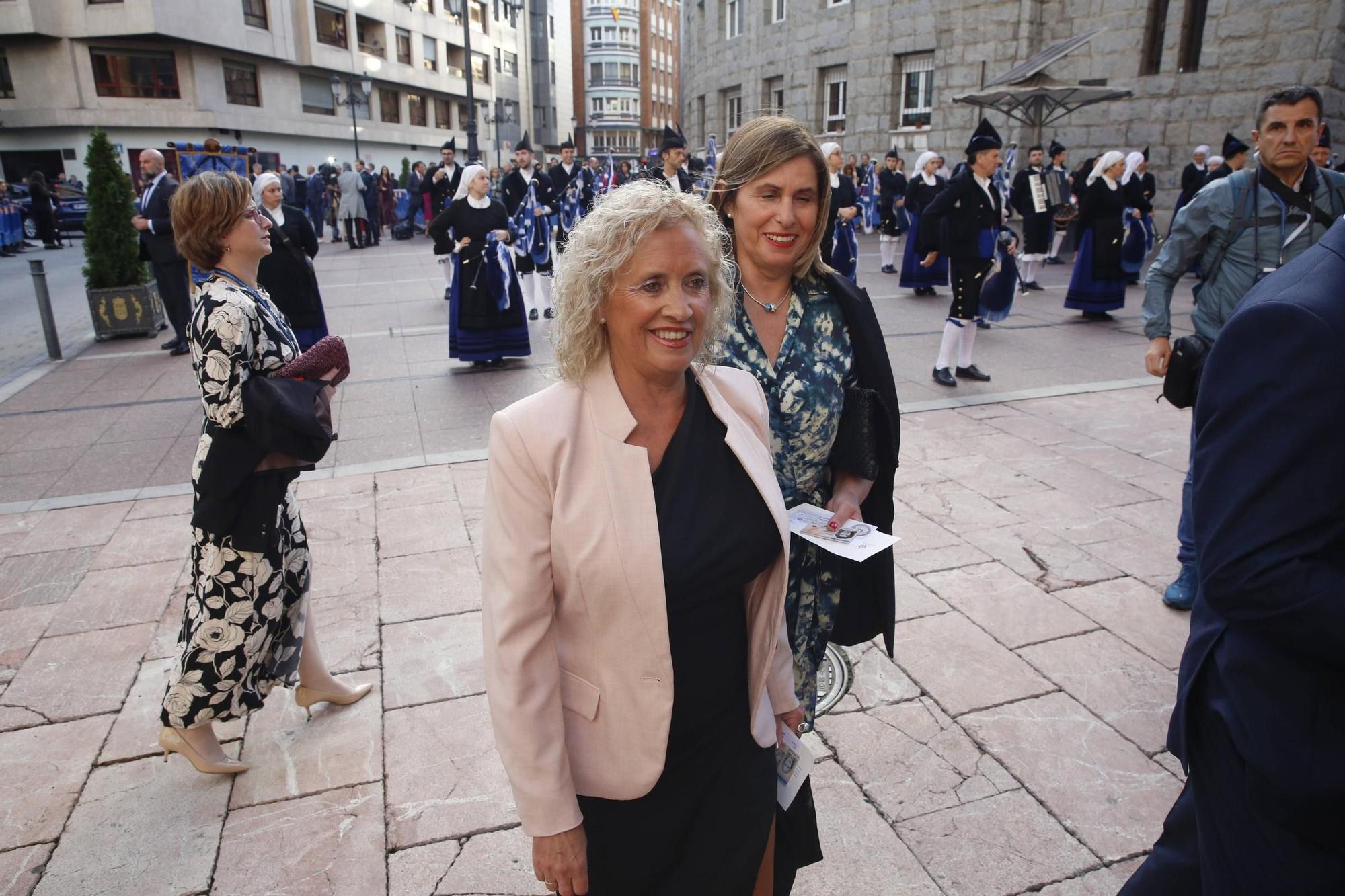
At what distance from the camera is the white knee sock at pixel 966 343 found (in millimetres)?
7941

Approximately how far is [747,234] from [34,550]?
4.55m

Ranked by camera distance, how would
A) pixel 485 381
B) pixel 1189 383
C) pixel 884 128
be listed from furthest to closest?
pixel 884 128 → pixel 485 381 → pixel 1189 383

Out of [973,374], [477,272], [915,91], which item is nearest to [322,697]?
[477,272]

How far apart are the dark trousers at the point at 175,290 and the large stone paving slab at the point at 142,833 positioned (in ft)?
26.0

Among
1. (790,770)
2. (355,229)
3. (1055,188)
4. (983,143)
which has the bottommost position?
A: (790,770)

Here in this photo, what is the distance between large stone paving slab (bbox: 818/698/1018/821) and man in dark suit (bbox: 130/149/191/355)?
29.2 ft

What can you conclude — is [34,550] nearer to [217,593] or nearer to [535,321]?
[217,593]

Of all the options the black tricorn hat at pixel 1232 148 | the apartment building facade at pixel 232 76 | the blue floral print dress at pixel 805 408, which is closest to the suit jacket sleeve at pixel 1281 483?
the blue floral print dress at pixel 805 408

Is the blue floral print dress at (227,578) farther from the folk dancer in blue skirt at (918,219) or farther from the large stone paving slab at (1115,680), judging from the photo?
the folk dancer in blue skirt at (918,219)

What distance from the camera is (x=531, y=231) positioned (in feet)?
36.6

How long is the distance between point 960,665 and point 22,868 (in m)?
3.27

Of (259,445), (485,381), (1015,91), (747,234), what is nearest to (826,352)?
(747,234)

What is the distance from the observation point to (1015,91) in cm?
1561

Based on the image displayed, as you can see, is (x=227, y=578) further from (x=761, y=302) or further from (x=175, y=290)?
(x=175, y=290)
